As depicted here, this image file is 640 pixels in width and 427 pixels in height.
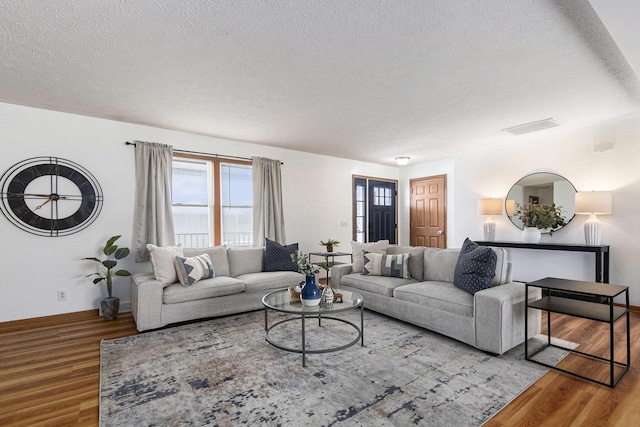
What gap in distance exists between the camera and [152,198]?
423 centimetres

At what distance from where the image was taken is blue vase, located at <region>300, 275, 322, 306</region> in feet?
9.34

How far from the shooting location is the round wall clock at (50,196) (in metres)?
3.52

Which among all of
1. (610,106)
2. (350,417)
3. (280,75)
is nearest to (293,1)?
(280,75)

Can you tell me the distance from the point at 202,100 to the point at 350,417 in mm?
3215

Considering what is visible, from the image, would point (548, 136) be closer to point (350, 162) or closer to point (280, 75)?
point (350, 162)

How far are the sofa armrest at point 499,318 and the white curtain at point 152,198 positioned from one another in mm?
3862

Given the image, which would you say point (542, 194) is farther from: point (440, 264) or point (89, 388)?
point (89, 388)

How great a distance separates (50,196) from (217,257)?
6.64 ft

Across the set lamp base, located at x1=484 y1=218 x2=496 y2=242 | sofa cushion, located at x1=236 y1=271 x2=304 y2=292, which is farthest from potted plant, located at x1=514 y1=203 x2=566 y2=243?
sofa cushion, located at x1=236 y1=271 x2=304 y2=292

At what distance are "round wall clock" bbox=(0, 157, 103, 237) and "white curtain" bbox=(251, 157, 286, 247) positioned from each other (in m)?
2.13

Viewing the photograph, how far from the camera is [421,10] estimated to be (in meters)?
1.94

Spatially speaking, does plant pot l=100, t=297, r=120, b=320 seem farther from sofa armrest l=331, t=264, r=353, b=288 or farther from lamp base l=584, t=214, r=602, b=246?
lamp base l=584, t=214, r=602, b=246

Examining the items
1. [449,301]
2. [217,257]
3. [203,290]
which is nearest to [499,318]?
[449,301]

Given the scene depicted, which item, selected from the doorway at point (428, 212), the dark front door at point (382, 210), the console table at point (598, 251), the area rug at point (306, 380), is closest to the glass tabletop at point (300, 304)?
the area rug at point (306, 380)
